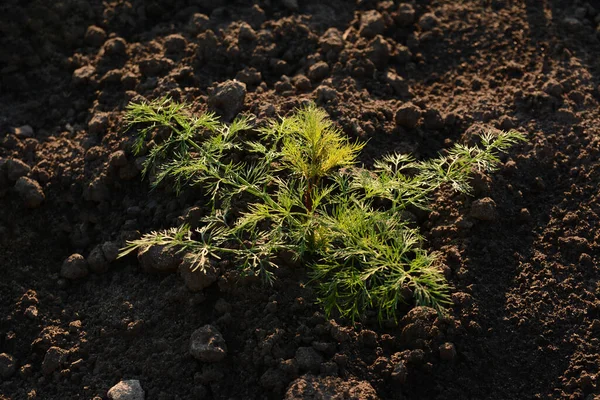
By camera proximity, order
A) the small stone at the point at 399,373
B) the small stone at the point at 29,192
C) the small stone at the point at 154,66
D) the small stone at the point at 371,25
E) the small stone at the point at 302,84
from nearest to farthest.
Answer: the small stone at the point at 399,373
the small stone at the point at 29,192
the small stone at the point at 302,84
the small stone at the point at 154,66
the small stone at the point at 371,25

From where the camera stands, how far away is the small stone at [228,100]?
171 inches

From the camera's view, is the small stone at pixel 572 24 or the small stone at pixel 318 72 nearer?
the small stone at pixel 318 72

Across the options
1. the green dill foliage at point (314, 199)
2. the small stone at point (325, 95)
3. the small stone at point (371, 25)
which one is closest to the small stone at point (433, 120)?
the green dill foliage at point (314, 199)

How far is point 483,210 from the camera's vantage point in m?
3.94

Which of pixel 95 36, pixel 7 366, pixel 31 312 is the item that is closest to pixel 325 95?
pixel 95 36

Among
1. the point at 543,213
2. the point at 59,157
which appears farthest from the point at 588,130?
the point at 59,157

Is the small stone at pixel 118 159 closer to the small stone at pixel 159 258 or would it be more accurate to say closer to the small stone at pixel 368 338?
the small stone at pixel 159 258

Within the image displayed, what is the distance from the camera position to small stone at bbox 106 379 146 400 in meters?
3.52

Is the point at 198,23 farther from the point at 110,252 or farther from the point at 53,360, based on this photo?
the point at 53,360

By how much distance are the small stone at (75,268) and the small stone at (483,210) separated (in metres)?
1.99

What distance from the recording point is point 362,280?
3.58 metres

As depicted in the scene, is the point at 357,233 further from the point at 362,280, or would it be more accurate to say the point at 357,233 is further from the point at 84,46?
the point at 84,46

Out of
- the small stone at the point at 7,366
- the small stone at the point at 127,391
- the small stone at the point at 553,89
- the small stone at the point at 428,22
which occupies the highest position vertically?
the small stone at the point at 428,22

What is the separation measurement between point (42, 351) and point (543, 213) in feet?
8.54
